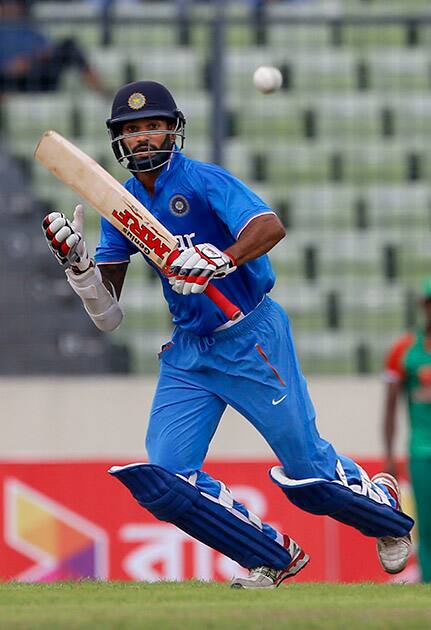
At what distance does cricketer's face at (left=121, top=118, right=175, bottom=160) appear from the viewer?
550 centimetres

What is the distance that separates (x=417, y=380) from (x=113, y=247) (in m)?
2.58

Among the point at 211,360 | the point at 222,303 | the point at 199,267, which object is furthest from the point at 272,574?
the point at 199,267

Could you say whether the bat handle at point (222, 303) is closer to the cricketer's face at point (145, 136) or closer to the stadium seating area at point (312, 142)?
the cricketer's face at point (145, 136)

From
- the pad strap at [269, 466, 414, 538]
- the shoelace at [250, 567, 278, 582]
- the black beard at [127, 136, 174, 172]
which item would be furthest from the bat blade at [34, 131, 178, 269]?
the shoelace at [250, 567, 278, 582]

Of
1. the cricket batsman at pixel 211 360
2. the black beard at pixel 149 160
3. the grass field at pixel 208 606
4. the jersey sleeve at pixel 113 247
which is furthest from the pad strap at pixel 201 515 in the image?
the black beard at pixel 149 160

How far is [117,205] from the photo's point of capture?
554 centimetres

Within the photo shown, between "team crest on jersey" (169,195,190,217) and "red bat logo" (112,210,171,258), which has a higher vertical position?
"team crest on jersey" (169,195,190,217)

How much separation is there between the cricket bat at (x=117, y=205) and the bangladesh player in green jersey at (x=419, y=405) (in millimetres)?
2606

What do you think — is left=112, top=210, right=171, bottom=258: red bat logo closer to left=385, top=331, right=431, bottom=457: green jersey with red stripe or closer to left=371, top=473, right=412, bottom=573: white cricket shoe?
left=371, top=473, right=412, bottom=573: white cricket shoe

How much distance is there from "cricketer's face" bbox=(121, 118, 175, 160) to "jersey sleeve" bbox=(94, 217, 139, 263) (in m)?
0.39

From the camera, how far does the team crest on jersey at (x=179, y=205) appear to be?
218 inches

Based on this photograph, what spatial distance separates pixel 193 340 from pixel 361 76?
17.9 feet

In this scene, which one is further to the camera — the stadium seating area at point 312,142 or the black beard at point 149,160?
the stadium seating area at point 312,142

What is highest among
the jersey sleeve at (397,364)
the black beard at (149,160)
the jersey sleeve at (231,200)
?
the black beard at (149,160)
